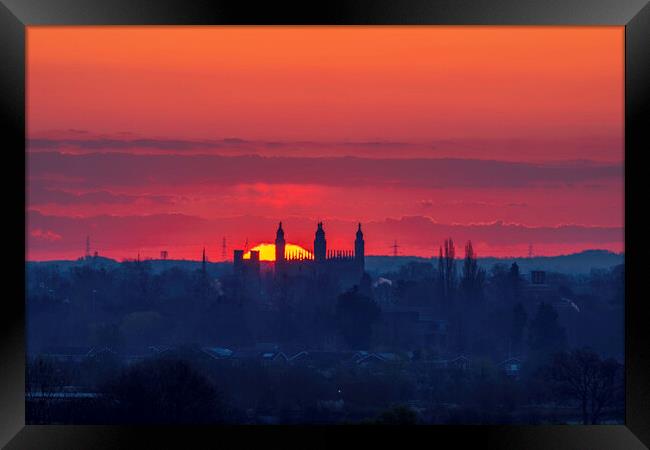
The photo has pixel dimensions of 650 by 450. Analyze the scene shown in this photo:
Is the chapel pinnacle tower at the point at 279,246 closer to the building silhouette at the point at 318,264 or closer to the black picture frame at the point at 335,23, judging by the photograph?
the building silhouette at the point at 318,264

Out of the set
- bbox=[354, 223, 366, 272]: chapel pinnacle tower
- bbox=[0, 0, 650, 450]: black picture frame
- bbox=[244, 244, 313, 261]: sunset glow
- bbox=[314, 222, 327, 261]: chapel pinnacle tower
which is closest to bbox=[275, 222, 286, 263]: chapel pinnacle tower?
bbox=[244, 244, 313, 261]: sunset glow

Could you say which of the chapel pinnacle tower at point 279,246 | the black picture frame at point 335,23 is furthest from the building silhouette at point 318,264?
the black picture frame at point 335,23

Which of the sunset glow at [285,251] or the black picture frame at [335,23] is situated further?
the sunset glow at [285,251]

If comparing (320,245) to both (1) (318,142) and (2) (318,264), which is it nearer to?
(2) (318,264)

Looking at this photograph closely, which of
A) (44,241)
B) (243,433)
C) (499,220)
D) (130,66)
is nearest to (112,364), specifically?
(44,241)

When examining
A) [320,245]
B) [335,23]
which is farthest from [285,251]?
[335,23]

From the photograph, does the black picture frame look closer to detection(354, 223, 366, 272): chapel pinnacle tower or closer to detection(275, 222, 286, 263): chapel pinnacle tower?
detection(354, 223, 366, 272): chapel pinnacle tower

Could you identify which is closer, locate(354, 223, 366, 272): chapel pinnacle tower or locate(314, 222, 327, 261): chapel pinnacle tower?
locate(354, 223, 366, 272): chapel pinnacle tower

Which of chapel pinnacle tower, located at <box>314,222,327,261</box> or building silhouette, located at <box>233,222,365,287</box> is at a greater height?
chapel pinnacle tower, located at <box>314,222,327,261</box>

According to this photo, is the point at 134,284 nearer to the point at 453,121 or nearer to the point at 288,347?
the point at 288,347
